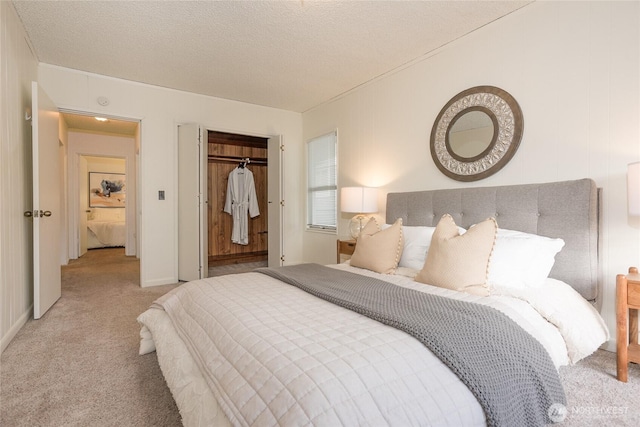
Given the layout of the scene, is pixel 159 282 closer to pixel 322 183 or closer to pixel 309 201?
pixel 309 201

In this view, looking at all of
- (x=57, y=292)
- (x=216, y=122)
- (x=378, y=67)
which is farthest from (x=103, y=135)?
(x=378, y=67)

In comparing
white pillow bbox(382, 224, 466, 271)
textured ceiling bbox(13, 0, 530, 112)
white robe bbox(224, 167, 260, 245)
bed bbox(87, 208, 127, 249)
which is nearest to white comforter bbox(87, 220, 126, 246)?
bed bbox(87, 208, 127, 249)

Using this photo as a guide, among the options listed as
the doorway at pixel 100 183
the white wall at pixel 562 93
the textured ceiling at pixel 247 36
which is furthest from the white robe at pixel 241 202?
the white wall at pixel 562 93

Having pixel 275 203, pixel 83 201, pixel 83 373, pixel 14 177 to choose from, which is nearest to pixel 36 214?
pixel 14 177

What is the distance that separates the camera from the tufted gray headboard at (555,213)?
1.93 meters

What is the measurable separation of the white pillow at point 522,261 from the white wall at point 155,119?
366 centimetres

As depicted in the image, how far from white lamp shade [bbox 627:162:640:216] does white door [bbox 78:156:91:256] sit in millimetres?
7837

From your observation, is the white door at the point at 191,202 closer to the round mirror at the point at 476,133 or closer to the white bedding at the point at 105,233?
the round mirror at the point at 476,133

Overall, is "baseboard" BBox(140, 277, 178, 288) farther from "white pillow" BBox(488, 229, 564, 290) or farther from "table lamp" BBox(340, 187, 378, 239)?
"white pillow" BBox(488, 229, 564, 290)

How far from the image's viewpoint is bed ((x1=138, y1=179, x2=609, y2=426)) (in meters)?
0.87

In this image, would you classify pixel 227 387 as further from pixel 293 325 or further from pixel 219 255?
pixel 219 255

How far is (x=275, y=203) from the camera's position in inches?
187

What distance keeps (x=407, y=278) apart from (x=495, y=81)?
173 centimetres

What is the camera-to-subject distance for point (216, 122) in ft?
14.3
